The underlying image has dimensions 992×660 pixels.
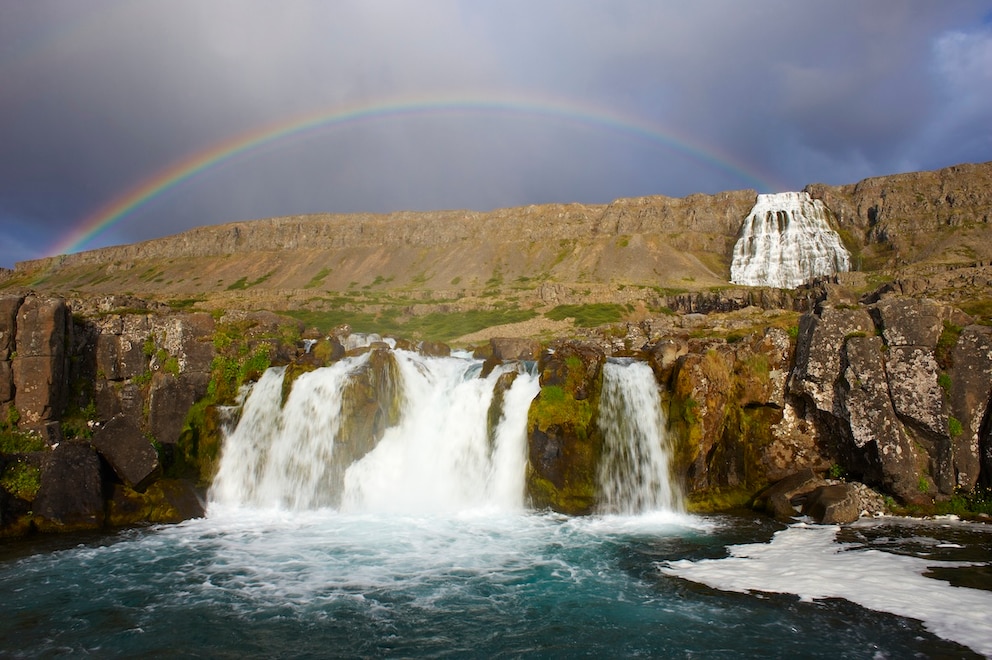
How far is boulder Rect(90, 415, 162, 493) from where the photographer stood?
70.8 ft

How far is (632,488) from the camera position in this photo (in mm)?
21734

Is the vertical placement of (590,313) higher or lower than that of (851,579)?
higher

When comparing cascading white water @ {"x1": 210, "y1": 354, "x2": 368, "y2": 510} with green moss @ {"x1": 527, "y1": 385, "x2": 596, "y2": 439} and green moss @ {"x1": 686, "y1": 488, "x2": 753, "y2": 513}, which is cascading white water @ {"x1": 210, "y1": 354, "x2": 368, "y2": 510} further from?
green moss @ {"x1": 686, "y1": 488, "x2": 753, "y2": 513}

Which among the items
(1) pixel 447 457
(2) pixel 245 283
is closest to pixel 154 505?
(1) pixel 447 457

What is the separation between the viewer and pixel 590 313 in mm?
92312

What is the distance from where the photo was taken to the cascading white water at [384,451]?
23594 mm

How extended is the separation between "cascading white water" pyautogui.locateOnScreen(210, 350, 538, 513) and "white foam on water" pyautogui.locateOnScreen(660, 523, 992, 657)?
8.90 meters

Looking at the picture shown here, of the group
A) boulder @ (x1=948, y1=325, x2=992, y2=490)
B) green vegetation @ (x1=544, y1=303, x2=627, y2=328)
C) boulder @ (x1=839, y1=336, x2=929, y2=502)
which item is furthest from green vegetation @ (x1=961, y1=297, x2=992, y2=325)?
green vegetation @ (x1=544, y1=303, x2=627, y2=328)

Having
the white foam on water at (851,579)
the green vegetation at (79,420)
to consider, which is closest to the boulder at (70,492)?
the green vegetation at (79,420)

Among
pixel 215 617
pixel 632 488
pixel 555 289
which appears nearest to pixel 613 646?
pixel 215 617

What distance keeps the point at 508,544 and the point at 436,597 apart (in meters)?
4.46

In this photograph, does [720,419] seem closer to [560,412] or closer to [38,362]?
[560,412]

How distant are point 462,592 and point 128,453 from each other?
48.5 feet

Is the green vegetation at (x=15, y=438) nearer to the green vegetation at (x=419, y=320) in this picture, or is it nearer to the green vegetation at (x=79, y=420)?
the green vegetation at (x=79, y=420)
